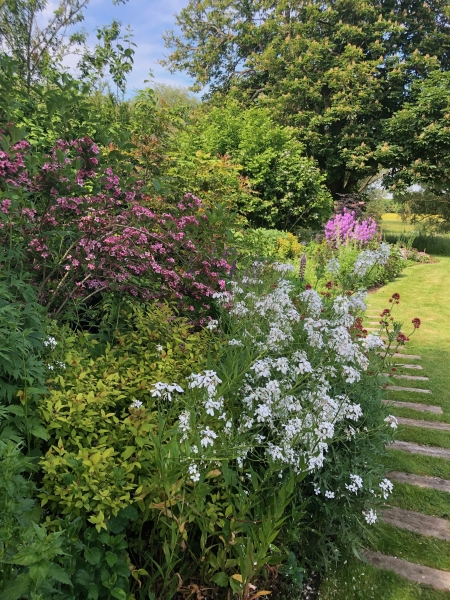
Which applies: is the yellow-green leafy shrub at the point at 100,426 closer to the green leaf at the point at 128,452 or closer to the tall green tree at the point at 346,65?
the green leaf at the point at 128,452

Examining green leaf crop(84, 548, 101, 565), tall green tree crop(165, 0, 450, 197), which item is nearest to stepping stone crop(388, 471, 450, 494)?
green leaf crop(84, 548, 101, 565)

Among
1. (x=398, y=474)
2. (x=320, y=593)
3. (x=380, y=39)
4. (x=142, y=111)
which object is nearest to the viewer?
(x=320, y=593)

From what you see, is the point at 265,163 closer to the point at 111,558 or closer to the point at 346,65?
the point at 346,65

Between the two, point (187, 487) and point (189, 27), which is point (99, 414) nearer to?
point (187, 487)

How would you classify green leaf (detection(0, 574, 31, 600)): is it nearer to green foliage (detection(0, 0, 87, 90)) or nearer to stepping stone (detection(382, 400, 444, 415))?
stepping stone (detection(382, 400, 444, 415))

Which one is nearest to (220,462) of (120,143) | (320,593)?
(320,593)

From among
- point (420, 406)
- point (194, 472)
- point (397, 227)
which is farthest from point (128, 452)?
point (397, 227)

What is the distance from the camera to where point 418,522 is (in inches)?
93.1

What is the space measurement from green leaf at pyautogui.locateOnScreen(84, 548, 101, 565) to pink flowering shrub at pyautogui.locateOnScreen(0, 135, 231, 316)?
4.36 feet

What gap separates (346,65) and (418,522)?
16.4 metres

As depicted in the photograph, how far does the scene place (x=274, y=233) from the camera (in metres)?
8.80

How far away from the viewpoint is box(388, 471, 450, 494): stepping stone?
2684 mm

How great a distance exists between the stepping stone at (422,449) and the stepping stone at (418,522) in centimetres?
70

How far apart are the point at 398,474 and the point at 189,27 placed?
22165mm
